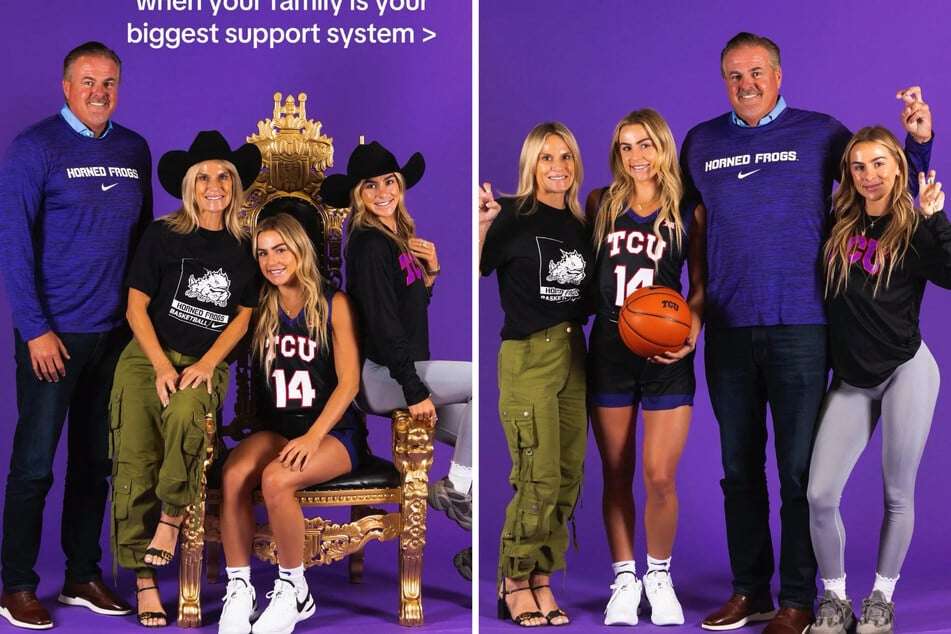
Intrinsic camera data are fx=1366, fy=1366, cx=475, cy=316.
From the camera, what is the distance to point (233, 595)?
5246 mm

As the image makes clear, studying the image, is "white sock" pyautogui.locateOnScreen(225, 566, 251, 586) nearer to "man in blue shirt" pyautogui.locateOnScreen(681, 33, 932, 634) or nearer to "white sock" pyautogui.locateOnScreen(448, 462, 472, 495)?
"white sock" pyautogui.locateOnScreen(448, 462, 472, 495)

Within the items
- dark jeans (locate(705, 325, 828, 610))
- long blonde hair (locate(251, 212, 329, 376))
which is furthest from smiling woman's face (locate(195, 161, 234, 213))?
dark jeans (locate(705, 325, 828, 610))

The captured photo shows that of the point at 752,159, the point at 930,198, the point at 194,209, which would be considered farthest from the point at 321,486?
the point at 930,198

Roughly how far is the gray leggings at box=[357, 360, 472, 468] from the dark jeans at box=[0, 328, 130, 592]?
101 centimetres

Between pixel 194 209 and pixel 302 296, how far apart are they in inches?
21.2

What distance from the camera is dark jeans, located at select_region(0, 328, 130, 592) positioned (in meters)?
5.38

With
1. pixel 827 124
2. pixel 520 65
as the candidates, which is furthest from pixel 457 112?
pixel 827 124

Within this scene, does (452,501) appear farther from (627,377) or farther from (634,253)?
(634,253)

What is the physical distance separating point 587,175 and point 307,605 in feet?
7.64

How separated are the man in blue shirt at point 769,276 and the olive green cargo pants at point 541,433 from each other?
558 millimetres

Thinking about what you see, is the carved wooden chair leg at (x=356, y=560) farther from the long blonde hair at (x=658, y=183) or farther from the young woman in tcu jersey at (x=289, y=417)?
the long blonde hair at (x=658, y=183)

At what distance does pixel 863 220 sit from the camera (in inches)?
195

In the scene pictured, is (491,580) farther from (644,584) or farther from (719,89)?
(719,89)

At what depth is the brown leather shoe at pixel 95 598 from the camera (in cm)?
549
